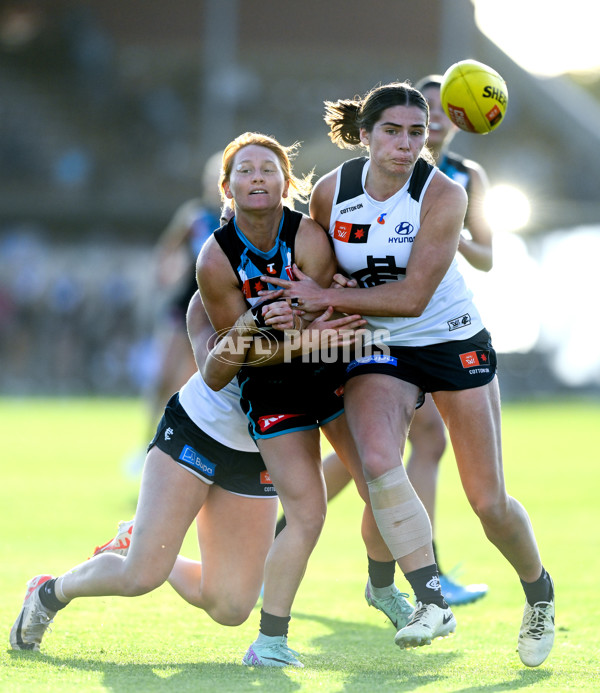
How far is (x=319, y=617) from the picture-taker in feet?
18.2

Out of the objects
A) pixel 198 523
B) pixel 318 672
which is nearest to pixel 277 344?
pixel 198 523

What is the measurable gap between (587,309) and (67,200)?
13903mm

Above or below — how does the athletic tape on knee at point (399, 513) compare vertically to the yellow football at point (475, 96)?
below

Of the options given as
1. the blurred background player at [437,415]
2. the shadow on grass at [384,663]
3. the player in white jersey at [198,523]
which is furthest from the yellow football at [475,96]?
the shadow on grass at [384,663]

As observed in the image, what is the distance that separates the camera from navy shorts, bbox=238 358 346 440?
4.45 metres

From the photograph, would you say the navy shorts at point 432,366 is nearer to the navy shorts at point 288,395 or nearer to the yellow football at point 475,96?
the navy shorts at point 288,395

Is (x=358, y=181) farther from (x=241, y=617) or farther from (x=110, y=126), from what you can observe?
(x=110, y=126)

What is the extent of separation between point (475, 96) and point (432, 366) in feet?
4.41

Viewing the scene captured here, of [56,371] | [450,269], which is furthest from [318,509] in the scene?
[56,371]

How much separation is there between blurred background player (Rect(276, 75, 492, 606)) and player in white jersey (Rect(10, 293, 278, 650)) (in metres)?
0.92

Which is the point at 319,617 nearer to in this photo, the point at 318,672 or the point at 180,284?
the point at 318,672

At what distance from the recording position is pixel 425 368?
455 centimetres

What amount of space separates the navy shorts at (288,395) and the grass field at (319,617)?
940 mm

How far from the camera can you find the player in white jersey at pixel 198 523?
15.1 feet
